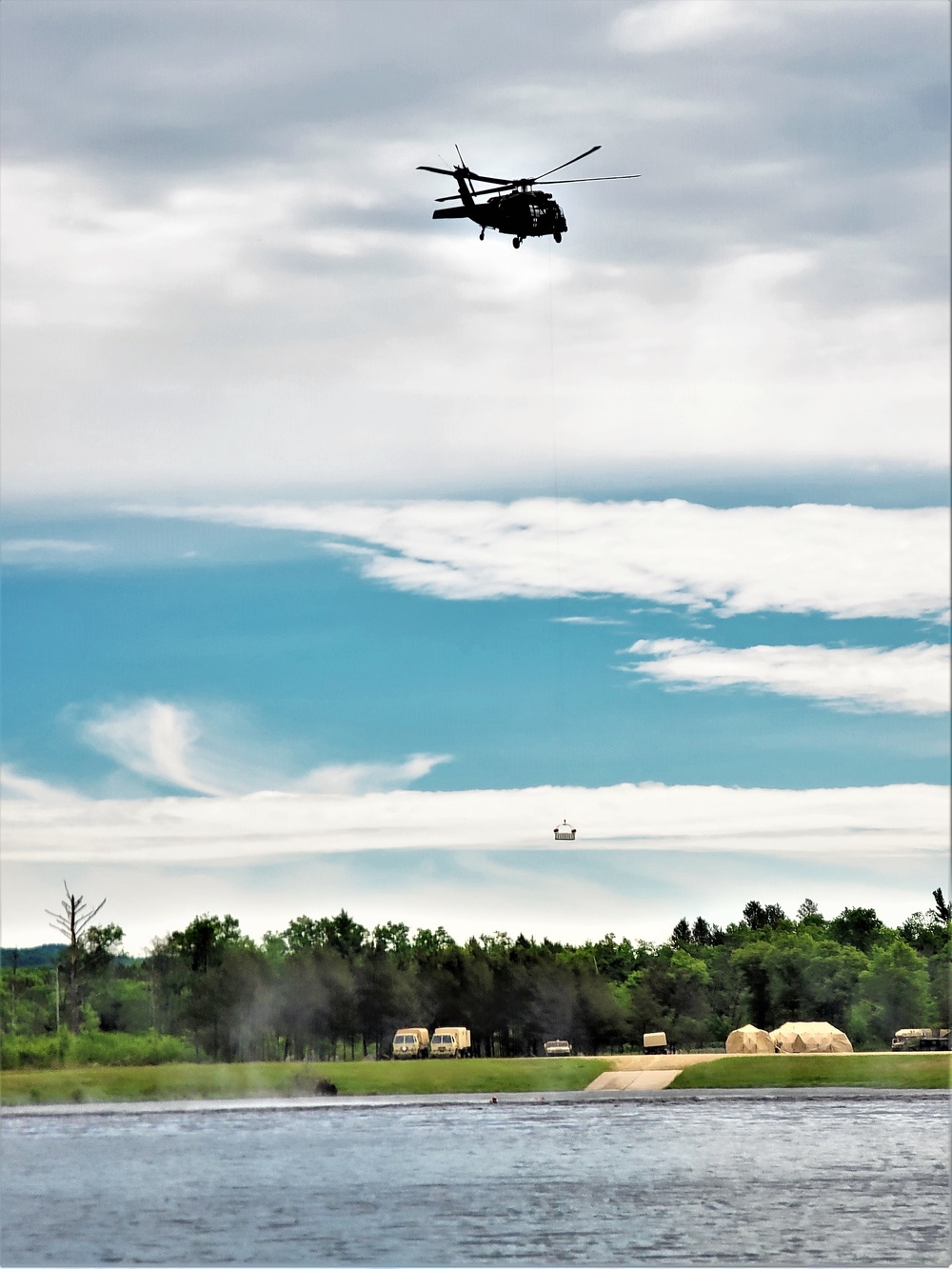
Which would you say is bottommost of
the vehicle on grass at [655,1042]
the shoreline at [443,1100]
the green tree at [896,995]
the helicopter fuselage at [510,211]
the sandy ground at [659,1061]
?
the shoreline at [443,1100]

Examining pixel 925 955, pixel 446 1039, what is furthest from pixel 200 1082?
pixel 925 955

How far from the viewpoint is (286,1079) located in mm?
109188

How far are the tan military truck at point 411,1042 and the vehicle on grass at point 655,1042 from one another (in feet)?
49.5

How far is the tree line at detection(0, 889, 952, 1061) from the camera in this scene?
372 feet

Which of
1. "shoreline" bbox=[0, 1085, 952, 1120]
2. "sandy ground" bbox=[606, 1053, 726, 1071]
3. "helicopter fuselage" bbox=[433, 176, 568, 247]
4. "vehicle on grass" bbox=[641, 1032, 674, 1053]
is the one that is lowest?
"shoreline" bbox=[0, 1085, 952, 1120]

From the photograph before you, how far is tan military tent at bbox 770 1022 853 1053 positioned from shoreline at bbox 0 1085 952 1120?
33.3 feet

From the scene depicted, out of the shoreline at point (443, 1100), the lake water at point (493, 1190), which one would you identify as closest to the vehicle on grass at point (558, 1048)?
the shoreline at point (443, 1100)

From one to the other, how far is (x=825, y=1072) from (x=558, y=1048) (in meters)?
22.5

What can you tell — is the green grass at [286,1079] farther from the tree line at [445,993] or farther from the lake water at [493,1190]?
the lake water at [493,1190]

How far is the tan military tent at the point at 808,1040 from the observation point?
109625 millimetres

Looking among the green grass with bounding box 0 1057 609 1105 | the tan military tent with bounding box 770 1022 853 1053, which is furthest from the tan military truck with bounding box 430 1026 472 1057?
the tan military tent with bounding box 770 1022 853 1053

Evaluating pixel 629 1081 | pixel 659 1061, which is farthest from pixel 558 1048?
pixel 629 1081

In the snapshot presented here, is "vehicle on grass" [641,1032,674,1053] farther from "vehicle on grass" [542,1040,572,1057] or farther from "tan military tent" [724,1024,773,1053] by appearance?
"tan military tent" [724,1024,773,1053]

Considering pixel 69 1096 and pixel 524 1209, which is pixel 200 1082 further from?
pixel 524 1209
